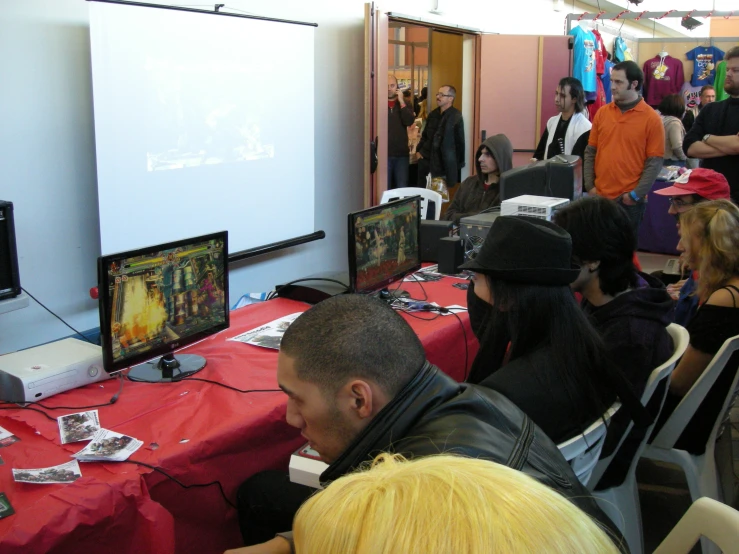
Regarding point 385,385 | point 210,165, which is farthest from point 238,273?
point 385,385

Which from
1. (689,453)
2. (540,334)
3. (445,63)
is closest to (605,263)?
(540,334)

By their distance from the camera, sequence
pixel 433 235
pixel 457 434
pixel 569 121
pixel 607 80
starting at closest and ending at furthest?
pixel 457 434, pixel 433 235, pixel 569 121, pixel 607 80

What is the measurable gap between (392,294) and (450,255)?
1.72 ft

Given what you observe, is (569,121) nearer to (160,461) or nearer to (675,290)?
(675,290)

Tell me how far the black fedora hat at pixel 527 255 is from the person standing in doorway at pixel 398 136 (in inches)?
193

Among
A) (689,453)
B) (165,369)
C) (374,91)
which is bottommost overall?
(689,453)

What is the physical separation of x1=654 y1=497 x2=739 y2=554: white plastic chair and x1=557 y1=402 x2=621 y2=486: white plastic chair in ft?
1.08

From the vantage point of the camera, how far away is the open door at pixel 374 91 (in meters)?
5.11

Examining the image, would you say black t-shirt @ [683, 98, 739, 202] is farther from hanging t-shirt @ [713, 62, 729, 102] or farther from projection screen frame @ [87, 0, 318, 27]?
hanging t-shirt @ [713, 62, 729, 102]

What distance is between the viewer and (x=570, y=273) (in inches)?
70.0

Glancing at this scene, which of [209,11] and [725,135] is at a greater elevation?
[209,11]

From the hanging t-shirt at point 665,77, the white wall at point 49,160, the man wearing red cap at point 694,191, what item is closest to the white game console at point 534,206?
the man wearing red cap at point 694,191

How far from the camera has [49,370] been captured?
6.65 ft

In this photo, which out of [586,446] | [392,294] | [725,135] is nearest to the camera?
[586,446]
